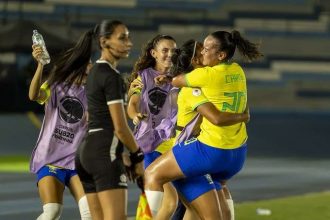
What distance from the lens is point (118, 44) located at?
6.04 meters

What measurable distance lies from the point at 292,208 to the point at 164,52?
3586 mm

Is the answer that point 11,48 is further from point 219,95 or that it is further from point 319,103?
point 219,95

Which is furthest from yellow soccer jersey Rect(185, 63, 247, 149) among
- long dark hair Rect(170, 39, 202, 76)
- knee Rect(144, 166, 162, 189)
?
long dark hair Rect(170, 39, 202, 76)

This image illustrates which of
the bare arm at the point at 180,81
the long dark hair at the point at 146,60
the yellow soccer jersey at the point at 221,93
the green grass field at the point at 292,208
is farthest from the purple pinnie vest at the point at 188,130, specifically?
the green grass field at the point at 292,208

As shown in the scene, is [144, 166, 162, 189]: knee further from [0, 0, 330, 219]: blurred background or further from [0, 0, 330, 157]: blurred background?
[0, 0, 330, 157]: blurred background

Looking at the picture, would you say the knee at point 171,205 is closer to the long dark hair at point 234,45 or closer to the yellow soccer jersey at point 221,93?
the yellow soccer jersey at point 221,93

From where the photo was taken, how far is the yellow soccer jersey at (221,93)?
6.85 meters

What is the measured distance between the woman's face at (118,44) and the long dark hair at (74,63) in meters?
0.19

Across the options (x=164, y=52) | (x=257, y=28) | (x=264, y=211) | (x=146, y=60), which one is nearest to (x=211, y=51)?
(x=164, y=52)

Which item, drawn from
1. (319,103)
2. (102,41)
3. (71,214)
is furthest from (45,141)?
(319,103)

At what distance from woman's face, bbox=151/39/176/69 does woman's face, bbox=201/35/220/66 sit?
1.37 meters

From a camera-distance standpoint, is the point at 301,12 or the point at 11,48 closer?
the point at 11,48

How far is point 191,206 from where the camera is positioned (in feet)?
23.5

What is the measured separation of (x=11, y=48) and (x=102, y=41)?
20903 millimetres
